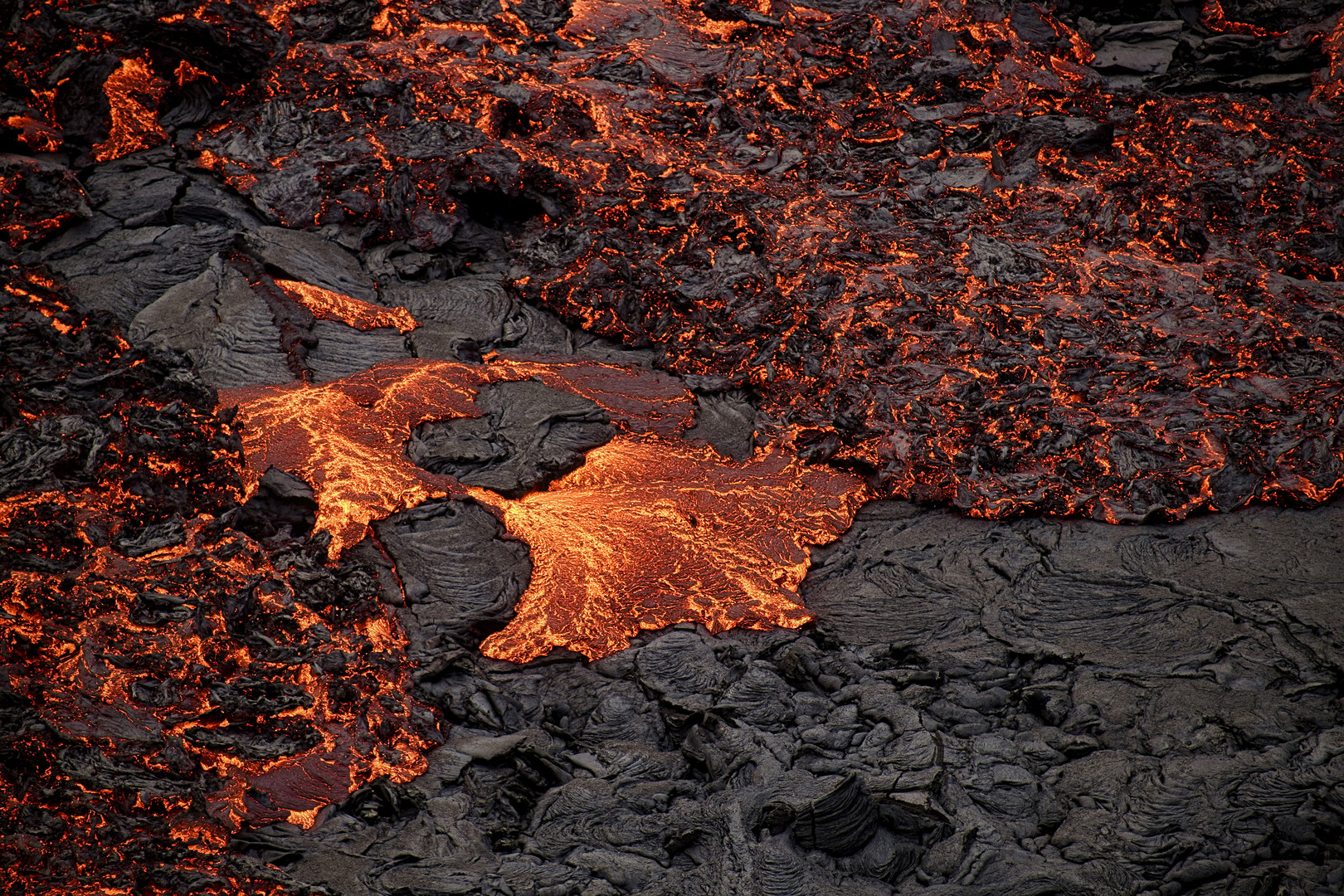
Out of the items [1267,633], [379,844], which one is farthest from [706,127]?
[379,844]

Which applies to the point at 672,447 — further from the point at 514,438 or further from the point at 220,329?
the point at 220,329

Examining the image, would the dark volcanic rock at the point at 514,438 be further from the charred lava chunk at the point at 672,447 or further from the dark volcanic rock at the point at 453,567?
the dark volcanic rock at the point at 453,567

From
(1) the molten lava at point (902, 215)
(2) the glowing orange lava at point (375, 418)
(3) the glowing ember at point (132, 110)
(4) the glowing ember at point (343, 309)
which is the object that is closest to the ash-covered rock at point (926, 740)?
(2) the glowing orange lava at point (375, 418)

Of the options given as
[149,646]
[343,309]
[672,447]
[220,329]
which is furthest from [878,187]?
[149,646]

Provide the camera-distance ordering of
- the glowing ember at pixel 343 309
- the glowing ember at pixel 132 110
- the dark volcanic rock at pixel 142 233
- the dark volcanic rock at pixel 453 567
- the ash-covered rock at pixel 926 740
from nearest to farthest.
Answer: the ash-covered rock at pixel 926 740
the dark volcanic rock at pixel 453 567
the dark volcanic rock at pixel 142 233
the glowing ember at pixel 343 309
the glowing ember at pixel 132 110

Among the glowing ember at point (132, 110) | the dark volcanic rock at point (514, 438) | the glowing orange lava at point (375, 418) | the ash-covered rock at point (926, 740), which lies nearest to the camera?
the ash-covered rock at point (926, 740)

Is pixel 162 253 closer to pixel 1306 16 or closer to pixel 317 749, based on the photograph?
pixel 317 749

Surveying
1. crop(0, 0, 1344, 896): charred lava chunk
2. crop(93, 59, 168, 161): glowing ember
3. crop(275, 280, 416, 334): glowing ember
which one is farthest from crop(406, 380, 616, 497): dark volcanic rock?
crop(93, 59, 168, 161): glowing ember

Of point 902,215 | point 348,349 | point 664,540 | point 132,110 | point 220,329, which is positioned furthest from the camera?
point 902,215
